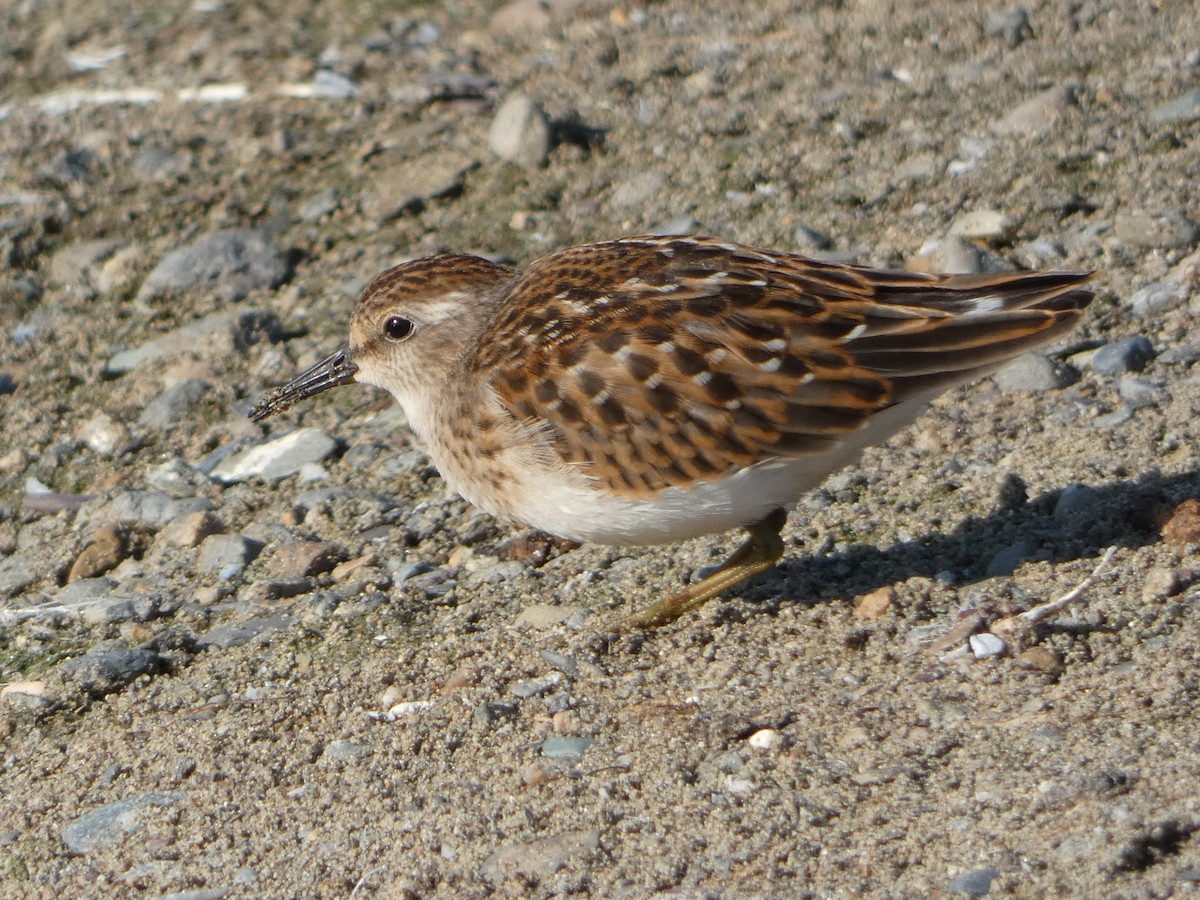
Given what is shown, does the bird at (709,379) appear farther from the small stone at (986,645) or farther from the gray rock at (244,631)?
the gray rock at (244,631)

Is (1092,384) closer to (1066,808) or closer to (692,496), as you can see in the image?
(692,496)

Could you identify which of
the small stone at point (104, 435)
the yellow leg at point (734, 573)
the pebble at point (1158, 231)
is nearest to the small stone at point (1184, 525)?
the yellow leg at point (734, 573)

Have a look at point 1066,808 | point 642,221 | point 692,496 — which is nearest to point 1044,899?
point 1066,808

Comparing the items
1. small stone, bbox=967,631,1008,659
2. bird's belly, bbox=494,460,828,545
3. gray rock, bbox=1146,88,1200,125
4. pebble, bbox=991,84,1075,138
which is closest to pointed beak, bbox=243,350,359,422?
bird's belly, bbox=494,460,828,545

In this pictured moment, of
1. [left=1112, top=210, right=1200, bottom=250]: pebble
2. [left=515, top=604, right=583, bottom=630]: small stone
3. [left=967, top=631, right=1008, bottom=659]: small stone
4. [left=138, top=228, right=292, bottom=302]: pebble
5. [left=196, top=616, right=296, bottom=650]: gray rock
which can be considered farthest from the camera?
[left=138, top=228, right=292, bottom=302]: pebble

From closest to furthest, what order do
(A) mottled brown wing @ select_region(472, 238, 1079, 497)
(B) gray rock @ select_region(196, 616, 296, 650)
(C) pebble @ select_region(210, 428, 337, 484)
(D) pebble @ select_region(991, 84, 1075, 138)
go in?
(A) mottled brown wing @ select_region(472, 238, 1079, 497) < (B) gray rock @ select_region(196, 616, 296, 650) < (C) pebble @ select_region(210, 428, 337, 484) < (D) pebble @ select_region(991, 84, 1075, 138)

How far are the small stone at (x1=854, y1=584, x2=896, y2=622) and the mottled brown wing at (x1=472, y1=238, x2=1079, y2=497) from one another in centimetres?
64

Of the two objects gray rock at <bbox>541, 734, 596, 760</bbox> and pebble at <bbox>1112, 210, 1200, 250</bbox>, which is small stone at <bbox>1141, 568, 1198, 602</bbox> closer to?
gray rock at <bbox>541, 734, 596, 760</bbox>

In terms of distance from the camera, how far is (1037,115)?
27.5 feet

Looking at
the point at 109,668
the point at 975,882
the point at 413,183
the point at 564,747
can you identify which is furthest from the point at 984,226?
the point at 109,668

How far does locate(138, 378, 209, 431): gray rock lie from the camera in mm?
7539

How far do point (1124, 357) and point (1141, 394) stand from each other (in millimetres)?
301

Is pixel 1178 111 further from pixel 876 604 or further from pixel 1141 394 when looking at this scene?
pixel 876 604

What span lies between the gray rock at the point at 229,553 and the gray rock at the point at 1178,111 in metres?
5.18
